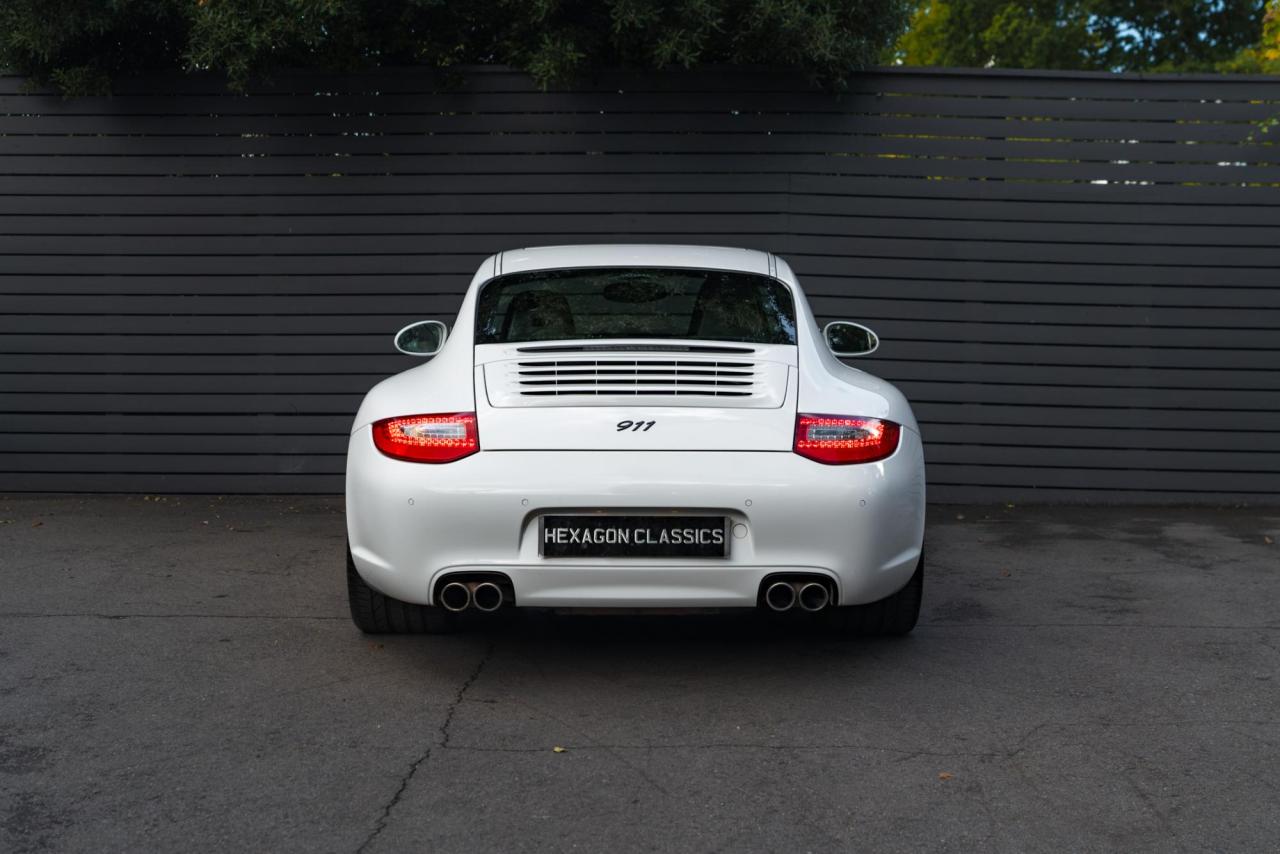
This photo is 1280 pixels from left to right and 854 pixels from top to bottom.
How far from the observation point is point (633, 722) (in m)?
4.49

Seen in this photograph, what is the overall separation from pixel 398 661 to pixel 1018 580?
3.19 meters

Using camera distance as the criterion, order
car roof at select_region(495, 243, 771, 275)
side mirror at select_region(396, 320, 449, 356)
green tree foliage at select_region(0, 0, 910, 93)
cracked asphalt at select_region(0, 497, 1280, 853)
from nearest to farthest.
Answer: cracked asphalt at select_region(0, 497, 1280, 853) < car roof at select_region(495, 243, 771, 275) < side mirror at select_region(396, 320, 449, 356) < green tree foliage at select_region(0, 0, 910, 93)

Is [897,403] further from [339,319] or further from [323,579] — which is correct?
[339,319]

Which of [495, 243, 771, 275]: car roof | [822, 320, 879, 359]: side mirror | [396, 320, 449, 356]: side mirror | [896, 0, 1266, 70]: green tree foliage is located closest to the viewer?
[495, 243, 771, 275]: car roof

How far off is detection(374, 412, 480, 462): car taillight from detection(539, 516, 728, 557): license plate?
36 cm

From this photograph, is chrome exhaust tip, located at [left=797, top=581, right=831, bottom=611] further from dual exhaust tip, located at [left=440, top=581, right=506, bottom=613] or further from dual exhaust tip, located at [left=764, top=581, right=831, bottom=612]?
dual exhaust tip, located at [left=440, top=581, right=506, bottom=613]

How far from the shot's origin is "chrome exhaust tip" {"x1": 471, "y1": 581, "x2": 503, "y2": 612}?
15.3 ft

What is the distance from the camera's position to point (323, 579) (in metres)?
6.82

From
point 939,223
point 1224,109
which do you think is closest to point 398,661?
point 939,223

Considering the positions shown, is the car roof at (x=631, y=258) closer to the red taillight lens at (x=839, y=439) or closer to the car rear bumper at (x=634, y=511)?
the red taillight lens at (x=839, y=439)

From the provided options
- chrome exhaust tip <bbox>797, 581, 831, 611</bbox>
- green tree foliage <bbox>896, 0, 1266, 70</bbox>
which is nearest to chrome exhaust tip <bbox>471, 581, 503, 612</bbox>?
chrome exhaust tip <bbox>797, 581, 831, 611</bbox>

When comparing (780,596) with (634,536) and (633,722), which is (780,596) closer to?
(634,536)

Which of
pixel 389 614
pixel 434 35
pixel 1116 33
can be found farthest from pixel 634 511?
pixel 1116 33

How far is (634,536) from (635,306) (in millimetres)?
1203
